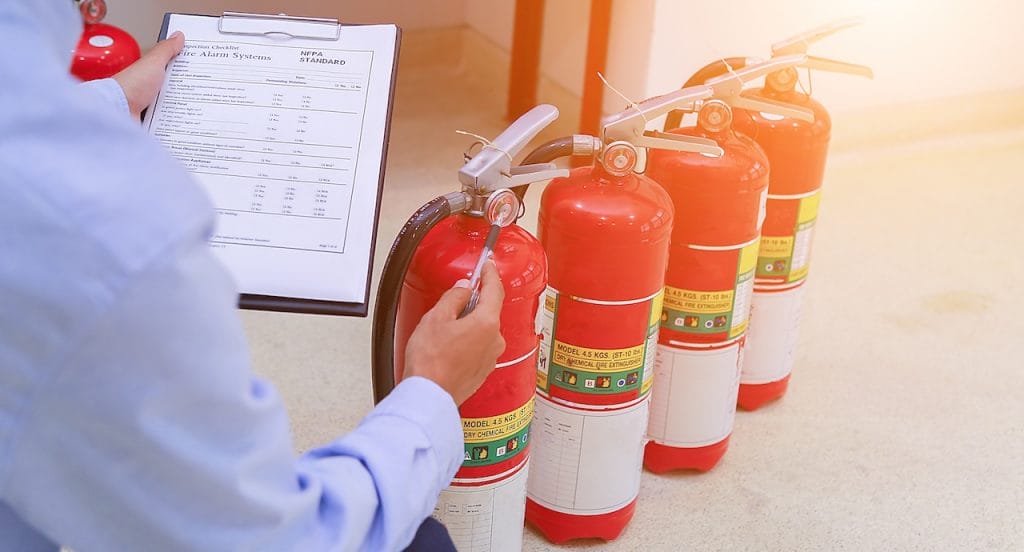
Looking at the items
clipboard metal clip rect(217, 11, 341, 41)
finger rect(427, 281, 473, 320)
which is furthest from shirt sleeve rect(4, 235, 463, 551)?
clipboard metal clip rect(217, 11, 341, 41)

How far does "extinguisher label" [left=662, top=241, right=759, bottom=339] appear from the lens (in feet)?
5.51

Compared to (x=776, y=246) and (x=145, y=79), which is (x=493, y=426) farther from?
(x=776, y=246)

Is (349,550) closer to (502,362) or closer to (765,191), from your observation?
(502,362)

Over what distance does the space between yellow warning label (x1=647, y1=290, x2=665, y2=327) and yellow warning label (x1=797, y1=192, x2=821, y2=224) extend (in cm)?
40

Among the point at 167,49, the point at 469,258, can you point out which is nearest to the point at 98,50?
the point at 167,49

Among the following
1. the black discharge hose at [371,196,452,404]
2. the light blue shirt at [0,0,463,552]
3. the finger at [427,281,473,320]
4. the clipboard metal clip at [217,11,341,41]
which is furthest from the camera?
the clipboard metal clip at [217,11,341,41]

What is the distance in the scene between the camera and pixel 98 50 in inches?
88.3

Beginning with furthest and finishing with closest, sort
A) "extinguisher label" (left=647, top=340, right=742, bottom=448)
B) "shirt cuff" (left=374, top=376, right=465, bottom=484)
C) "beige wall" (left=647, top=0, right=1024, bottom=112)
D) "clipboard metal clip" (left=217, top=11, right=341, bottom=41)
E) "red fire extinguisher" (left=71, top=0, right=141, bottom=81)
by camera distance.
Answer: "beige wall" (left=647, top=0, right=1024, bottom=112) < "red fire extinguisher" (left=71, top=0, right=141, bottom=81) < "extinguisher label" (left=647, top=340, right=742, bottom=448) < "clipboard metal clip" (left=217, top=11, right=341, bottom=41) < "shirt cuff" (left=374, top=376, right=465, bottom=484)

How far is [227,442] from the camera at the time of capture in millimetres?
730

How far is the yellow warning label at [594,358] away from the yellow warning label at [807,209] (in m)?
0.48

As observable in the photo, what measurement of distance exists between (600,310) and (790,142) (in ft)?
1.69

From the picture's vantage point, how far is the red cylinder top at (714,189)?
161 centimetres

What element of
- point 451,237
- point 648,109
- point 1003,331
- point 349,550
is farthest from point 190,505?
point 1003,331

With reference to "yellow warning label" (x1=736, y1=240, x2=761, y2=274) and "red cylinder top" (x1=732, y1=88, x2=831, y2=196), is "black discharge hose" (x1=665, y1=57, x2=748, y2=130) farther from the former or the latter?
"yellow warning label" (x1=736, y1=240, x2=761, y2=274)
